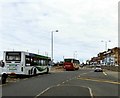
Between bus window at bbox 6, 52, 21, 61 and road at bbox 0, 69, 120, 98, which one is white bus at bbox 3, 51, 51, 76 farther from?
road at bbox 0, 69, 120, 98

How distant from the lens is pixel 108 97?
1681cm

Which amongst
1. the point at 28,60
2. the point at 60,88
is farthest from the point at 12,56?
the point at 60,88

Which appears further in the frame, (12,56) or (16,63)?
(12,56)

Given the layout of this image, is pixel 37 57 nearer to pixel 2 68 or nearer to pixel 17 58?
pixel 17 58

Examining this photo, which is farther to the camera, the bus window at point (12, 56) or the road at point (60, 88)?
the bus window at point (12, 56)

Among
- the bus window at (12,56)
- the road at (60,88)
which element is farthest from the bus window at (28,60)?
the road at (60,88)

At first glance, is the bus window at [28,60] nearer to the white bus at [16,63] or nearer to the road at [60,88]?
the white bus at [16,63]

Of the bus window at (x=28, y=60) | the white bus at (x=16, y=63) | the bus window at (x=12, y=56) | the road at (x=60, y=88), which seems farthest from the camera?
the bus window at (x=28, y=60)

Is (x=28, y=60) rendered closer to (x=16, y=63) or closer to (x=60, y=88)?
(x=16, y=63)

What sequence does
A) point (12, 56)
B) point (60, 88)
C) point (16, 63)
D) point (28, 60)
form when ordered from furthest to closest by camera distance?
point (28, 60) → point (12, 56) → point (16, 63) → point (60, 88)

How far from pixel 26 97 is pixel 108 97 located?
4000mm

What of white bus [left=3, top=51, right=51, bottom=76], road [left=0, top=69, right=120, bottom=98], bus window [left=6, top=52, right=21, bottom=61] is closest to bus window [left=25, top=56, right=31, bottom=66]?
white bus [left=3, top=51, right=51, bottom=76]

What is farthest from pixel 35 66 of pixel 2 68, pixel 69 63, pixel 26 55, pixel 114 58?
pixel 114 58

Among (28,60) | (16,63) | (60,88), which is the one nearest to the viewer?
(60,88)
